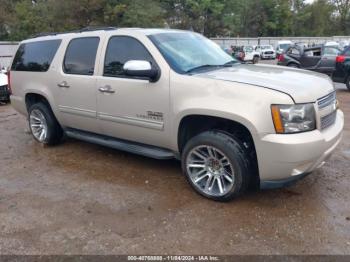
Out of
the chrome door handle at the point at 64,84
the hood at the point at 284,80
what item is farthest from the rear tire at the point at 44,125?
the hood at the point at 284,80

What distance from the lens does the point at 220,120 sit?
3857 mm

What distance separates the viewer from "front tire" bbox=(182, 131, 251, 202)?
3701 mm

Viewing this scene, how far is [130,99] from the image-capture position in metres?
4.42

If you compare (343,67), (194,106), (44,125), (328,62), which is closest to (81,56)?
(44,125)

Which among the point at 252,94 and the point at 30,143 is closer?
the point at 252,94

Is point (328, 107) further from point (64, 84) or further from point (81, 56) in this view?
point (64, 84)

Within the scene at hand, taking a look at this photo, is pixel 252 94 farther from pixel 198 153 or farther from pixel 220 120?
pixel 198 153

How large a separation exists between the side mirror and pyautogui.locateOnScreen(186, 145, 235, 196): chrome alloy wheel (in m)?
0.98

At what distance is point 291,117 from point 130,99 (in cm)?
194

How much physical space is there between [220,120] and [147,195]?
1210mm

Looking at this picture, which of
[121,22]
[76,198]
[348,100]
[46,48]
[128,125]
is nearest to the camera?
[76,198]

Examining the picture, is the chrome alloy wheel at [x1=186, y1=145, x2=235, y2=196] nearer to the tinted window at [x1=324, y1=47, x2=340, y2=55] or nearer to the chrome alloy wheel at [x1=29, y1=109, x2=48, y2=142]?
the chrome alloy wheel at [x1=29, y1=109, x2=48, y2=142]

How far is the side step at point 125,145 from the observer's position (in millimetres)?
4410

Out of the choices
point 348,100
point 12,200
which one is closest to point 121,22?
point 348,100
